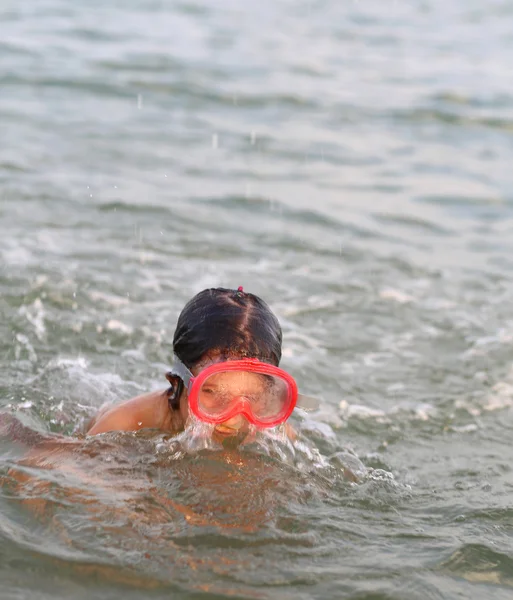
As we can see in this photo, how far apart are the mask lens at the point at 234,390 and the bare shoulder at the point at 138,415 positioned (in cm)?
47

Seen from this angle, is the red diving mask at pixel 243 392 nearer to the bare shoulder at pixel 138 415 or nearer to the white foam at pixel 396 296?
the bare shoulder at pixel 138 415

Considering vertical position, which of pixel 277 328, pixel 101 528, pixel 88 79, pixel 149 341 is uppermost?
pixel 88 79

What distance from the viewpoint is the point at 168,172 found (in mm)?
8602

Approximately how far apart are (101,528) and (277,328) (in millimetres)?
1126

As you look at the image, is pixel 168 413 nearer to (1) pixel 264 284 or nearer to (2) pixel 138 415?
(2) pixel 138 415

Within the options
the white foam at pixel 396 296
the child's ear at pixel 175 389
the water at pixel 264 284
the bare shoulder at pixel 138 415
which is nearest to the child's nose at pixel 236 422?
the water at pixel 264 284

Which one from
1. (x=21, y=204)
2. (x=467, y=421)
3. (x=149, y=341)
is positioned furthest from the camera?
(x=21, y=204)

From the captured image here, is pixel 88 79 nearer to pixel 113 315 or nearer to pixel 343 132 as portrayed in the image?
pixel 343 132

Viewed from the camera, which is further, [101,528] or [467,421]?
[467,421]

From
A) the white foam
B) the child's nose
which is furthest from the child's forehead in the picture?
the white foam

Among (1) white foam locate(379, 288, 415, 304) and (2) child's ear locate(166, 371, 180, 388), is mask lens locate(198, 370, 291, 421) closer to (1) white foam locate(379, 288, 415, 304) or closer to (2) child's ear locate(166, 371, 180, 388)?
(2) child's ear locate(166, 371, 180, 388)

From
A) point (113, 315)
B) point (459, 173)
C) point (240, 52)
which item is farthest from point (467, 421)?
point (240, 52)

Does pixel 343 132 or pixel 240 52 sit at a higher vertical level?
pixel 240 52

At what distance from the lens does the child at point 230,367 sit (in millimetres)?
3645
